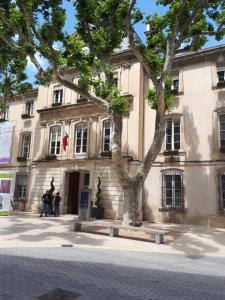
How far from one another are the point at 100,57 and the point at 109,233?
783 cm

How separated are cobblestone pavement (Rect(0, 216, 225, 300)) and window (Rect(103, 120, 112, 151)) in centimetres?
864

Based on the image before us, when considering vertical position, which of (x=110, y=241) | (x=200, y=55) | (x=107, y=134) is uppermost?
(x=200, y=55)

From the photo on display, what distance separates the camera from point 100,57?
13.3 m

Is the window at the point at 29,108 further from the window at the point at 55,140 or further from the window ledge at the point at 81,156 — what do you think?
the window ledge at the point at 81,156

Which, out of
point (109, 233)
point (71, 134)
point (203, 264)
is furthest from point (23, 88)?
point (203, 264)

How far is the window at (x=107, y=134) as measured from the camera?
1945 centimetres

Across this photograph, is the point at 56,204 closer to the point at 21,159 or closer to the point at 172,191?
the point at 21,159

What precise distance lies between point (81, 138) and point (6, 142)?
7.74 m

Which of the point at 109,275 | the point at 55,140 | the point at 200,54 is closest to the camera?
the point at 109,275

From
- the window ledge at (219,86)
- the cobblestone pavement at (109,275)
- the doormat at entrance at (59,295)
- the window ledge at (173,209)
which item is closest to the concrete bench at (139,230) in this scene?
the cobblestone pavement at (109,275)

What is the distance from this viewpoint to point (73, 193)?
2133 centimetres

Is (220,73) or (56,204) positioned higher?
(220,73)

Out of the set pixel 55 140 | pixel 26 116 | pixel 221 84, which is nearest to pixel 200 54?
pixel 221 84

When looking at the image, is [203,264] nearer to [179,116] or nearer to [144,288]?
[144,288]
